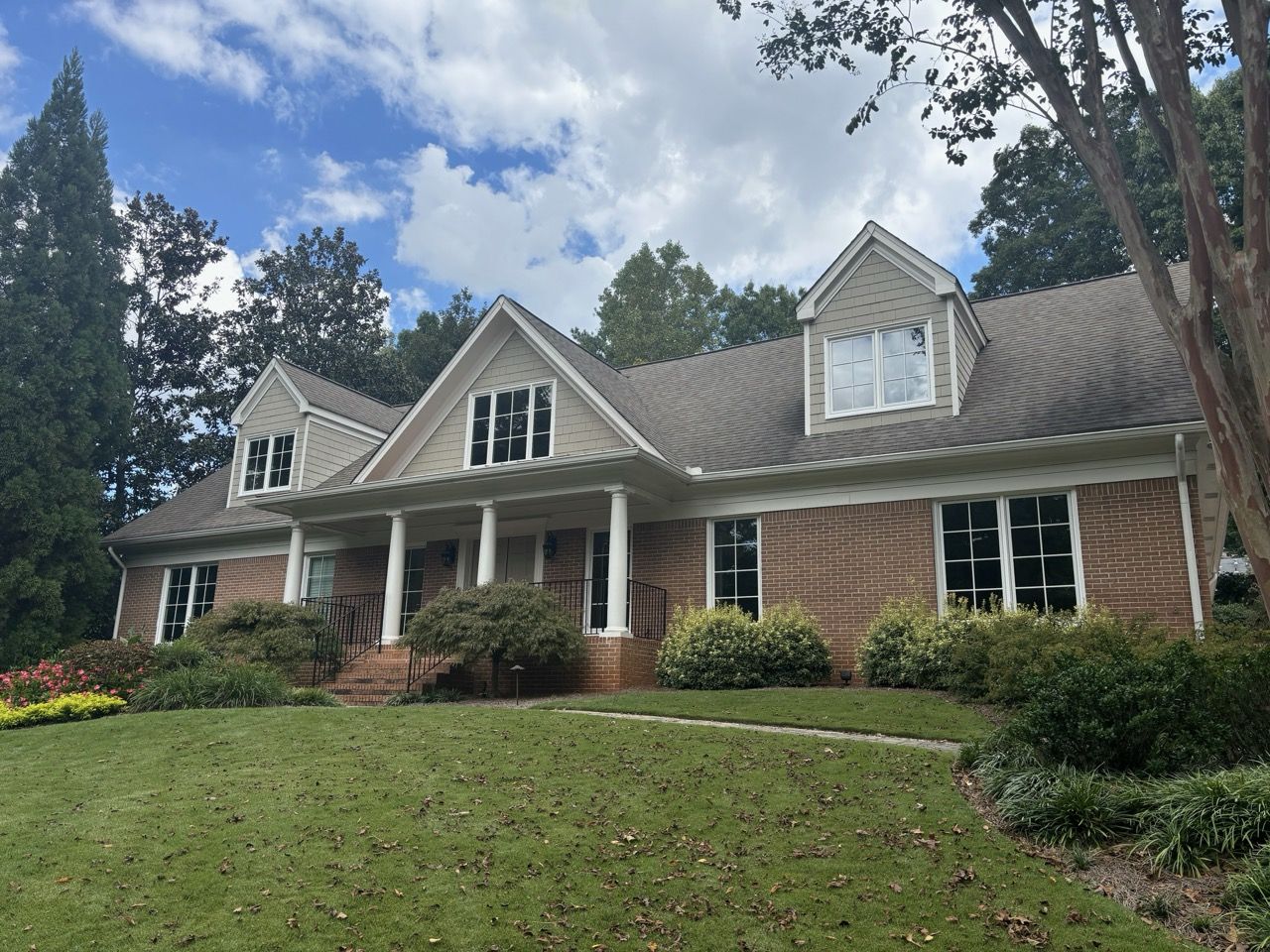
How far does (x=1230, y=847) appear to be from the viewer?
18.4ft

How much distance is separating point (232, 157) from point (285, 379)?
7.21 m

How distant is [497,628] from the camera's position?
13.6 meters

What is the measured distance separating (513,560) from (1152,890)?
45.1 ft

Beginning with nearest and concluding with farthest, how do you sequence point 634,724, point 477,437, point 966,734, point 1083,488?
point 966,734
point 634,724
point 1083,488
point 477,437

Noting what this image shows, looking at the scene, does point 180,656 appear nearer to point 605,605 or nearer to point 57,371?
point 605,605

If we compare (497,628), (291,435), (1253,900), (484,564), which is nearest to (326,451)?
(291,435)

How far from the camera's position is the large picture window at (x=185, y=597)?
2167 cm

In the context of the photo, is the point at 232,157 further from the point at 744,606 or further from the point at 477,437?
the point at 744,606

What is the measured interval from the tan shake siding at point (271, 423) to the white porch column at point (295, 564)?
2.57 m

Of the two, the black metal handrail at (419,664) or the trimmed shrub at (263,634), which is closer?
the black metal handrail at (419,664)

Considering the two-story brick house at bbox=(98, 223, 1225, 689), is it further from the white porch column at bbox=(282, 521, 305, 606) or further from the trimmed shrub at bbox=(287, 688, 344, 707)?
the trimmed shrub at bbox=(287, 688, 344, 707)

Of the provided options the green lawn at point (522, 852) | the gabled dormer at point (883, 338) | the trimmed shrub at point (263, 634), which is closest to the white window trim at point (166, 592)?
the trimmed shrub at point (263, 634)

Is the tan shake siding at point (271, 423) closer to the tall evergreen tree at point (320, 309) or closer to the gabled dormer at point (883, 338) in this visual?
the gabled dormer at point (883, 338)

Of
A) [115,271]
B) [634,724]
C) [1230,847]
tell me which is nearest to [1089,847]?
[1230,847]
